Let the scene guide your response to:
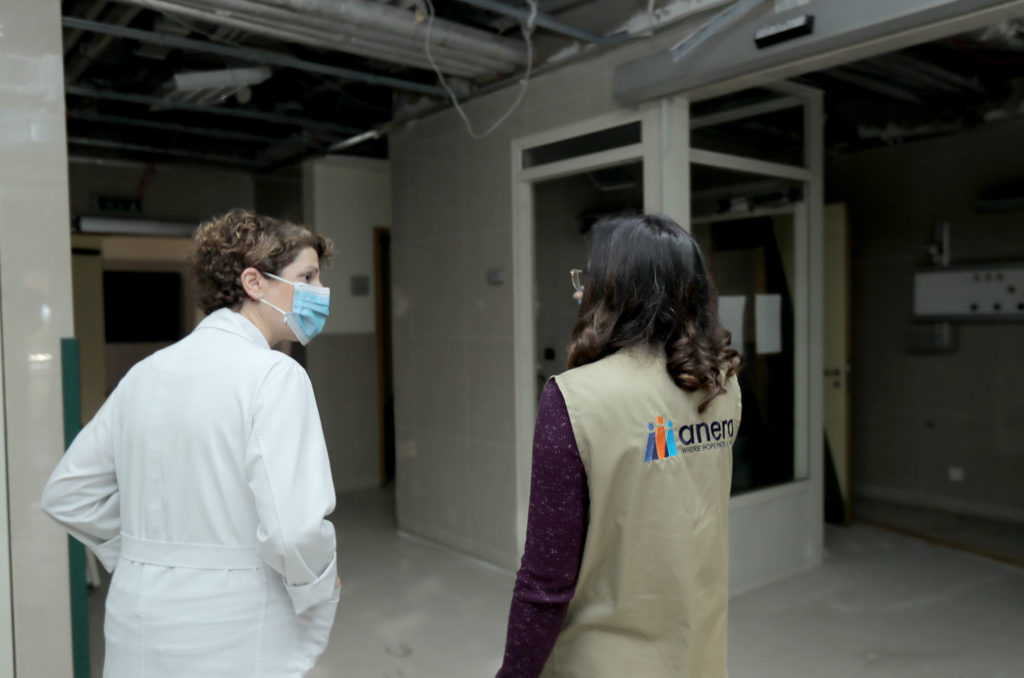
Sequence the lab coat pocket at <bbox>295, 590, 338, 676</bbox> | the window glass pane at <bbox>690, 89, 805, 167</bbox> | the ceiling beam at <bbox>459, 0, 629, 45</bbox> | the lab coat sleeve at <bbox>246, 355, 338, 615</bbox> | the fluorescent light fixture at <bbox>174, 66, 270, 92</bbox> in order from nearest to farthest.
Answer: 1. the lab coat sleeve at <bbox>246, 355, 338, 615</bbox>
2. the lab coat pocket at <bbox>295, 590, 338, 676</bbox>
3. the ceiling beam at <bbox>459, 0, 629, 45</bbox>
4. the window glass pane at <bbox>690, 89, 805, 167</bbox>
5. the fluorescent light fixture at <bbox>174, 66, 270, 92</bbox>

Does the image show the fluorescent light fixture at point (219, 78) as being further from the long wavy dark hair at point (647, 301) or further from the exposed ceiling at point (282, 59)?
the long wavy dark hair at point (647, 301)

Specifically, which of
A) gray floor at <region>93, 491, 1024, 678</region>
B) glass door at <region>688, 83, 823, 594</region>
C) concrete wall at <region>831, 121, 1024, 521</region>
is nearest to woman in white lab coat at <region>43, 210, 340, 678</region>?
gray floor at <region>93, 491, 1024, 678</region>

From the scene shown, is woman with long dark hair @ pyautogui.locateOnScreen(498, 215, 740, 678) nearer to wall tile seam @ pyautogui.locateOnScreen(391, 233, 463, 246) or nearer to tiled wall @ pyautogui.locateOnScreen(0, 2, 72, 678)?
tiled wall @ pyautogui.locateOnScreen(0, 2, 72, 678)

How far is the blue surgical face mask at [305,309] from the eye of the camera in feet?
5.48

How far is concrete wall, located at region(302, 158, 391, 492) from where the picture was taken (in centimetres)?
621

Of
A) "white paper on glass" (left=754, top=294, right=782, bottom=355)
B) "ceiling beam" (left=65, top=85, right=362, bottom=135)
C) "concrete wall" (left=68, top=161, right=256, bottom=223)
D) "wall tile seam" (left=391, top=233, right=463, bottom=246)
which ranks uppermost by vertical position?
"ceiling beam" (left=65, top=85, right=362, bottom=135)

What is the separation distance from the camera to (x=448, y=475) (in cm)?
473

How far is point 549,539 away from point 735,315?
9.49 feet

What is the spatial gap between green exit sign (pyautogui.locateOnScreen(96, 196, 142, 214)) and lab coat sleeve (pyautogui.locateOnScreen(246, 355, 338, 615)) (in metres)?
5.70

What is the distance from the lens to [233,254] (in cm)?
158

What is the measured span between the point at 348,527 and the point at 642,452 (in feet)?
14.8

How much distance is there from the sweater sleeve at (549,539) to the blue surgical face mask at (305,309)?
0.71 metres

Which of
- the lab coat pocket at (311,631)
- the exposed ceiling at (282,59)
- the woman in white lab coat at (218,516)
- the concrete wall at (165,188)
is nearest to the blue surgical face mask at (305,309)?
the woman in white lab coat at (218,516)

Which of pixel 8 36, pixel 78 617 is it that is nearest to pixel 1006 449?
pixel 78 617
